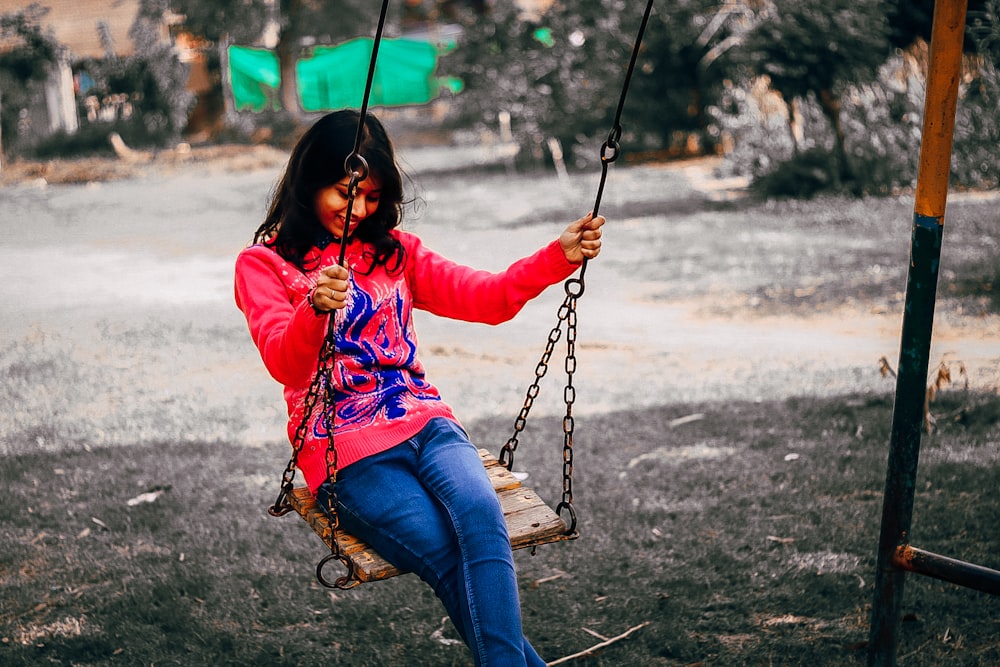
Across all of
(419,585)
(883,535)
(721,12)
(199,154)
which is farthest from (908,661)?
(199,154)

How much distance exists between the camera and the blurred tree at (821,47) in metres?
10.0

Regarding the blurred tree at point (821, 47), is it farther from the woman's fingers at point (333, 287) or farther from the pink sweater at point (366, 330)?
the woman's fingers at point (333, 287)

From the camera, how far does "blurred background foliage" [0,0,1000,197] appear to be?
10.2 meters

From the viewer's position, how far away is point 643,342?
20.7ft

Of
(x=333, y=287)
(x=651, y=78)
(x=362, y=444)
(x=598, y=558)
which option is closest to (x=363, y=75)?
(x=651, y=78)

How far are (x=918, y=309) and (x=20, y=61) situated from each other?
1811 cm

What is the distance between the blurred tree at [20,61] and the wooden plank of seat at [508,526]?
17.1m

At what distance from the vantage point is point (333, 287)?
6.98ft

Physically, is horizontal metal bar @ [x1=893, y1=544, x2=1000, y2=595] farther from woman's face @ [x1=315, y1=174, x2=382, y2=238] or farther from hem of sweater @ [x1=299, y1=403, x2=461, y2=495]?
woman's face @ [x1=315, y1=174, x2=382, y2=238]

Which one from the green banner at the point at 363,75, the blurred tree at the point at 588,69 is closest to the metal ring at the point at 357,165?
the blurred tree at the point at 588,69

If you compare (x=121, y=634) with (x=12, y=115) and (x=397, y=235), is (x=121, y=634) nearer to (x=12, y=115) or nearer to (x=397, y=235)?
(x=397, y=235)

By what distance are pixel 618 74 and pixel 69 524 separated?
1166 cm

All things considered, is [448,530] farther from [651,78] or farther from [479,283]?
[651,78]

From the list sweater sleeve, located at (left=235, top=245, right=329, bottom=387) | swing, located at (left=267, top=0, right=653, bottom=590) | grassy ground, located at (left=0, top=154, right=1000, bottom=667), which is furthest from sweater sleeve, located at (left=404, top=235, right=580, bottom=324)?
grassy ground, located at (left=0, top=154, right=1000, bottom=667)
